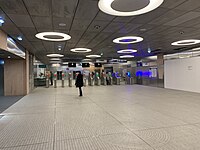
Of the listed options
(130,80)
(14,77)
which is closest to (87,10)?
(14,77)

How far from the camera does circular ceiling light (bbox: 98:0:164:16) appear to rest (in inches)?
154

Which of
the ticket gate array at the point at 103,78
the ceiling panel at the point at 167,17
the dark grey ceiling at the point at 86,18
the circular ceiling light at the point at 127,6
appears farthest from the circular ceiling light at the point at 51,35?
the ticket gate array at the point at 103,78

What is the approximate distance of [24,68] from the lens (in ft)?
34.3

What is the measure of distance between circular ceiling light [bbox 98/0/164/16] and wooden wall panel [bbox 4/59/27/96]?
8281 mm

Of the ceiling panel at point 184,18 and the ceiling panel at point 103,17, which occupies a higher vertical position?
the ceiling panel at point 184,18

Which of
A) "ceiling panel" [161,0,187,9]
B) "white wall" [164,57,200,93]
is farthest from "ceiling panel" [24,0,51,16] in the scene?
"white wall" [164,57,200,93]

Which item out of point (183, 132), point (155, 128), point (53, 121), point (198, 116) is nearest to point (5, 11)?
point (53, 121)

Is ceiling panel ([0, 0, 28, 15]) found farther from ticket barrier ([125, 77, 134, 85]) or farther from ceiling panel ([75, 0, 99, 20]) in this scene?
ticket barrier ([125, 77, 134, 85])

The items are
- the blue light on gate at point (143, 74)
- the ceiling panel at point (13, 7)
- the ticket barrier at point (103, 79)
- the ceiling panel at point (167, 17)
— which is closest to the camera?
the ceiling panel at point (13, 7)

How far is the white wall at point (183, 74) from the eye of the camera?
10249 millimetres

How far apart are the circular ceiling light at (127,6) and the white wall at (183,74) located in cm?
780

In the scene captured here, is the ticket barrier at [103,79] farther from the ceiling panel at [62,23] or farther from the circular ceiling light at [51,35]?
the ceiling panel at [62,23]

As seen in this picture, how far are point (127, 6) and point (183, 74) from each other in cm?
916

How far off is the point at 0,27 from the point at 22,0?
263 cm
